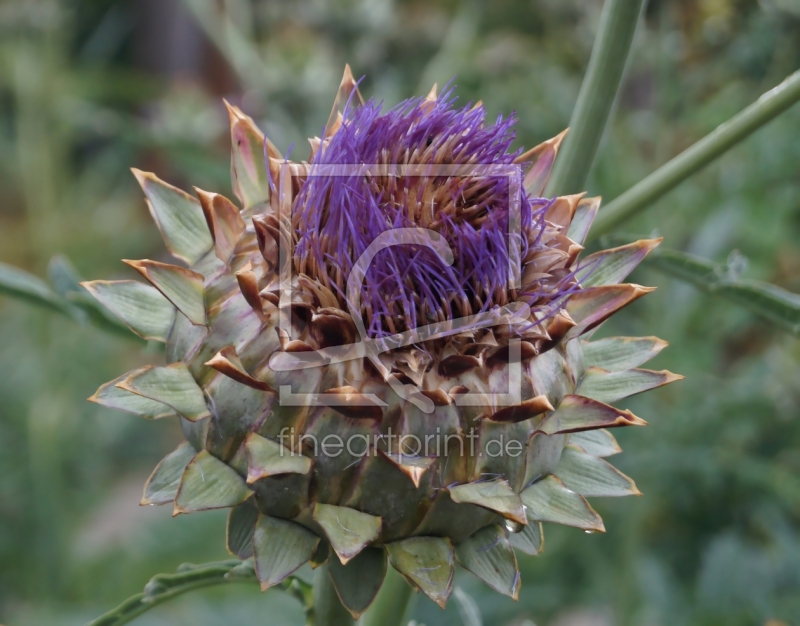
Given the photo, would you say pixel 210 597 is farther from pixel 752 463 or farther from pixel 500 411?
pixel 500 411

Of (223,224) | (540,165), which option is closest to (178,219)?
(223,224)

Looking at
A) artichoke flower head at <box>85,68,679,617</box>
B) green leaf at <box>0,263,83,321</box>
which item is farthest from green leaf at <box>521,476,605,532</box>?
green leaf at <box>0,263,83,321</box>

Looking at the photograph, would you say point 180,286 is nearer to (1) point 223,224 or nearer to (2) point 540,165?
(1) point 223,224

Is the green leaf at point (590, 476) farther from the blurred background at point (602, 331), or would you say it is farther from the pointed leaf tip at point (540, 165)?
the blurred background at point (602, 331)

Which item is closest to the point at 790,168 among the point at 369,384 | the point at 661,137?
the point at 661,137

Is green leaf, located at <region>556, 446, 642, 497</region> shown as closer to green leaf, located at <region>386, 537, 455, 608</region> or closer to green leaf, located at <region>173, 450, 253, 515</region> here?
green leaf, located at <region>386, 537, 455, 608</region>

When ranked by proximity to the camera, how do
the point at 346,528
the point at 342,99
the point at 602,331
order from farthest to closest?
the point at 602,331 < the point at 342,99 < the point at 346,528

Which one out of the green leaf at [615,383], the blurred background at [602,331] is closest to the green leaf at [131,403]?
the blurred background at [602,331]
